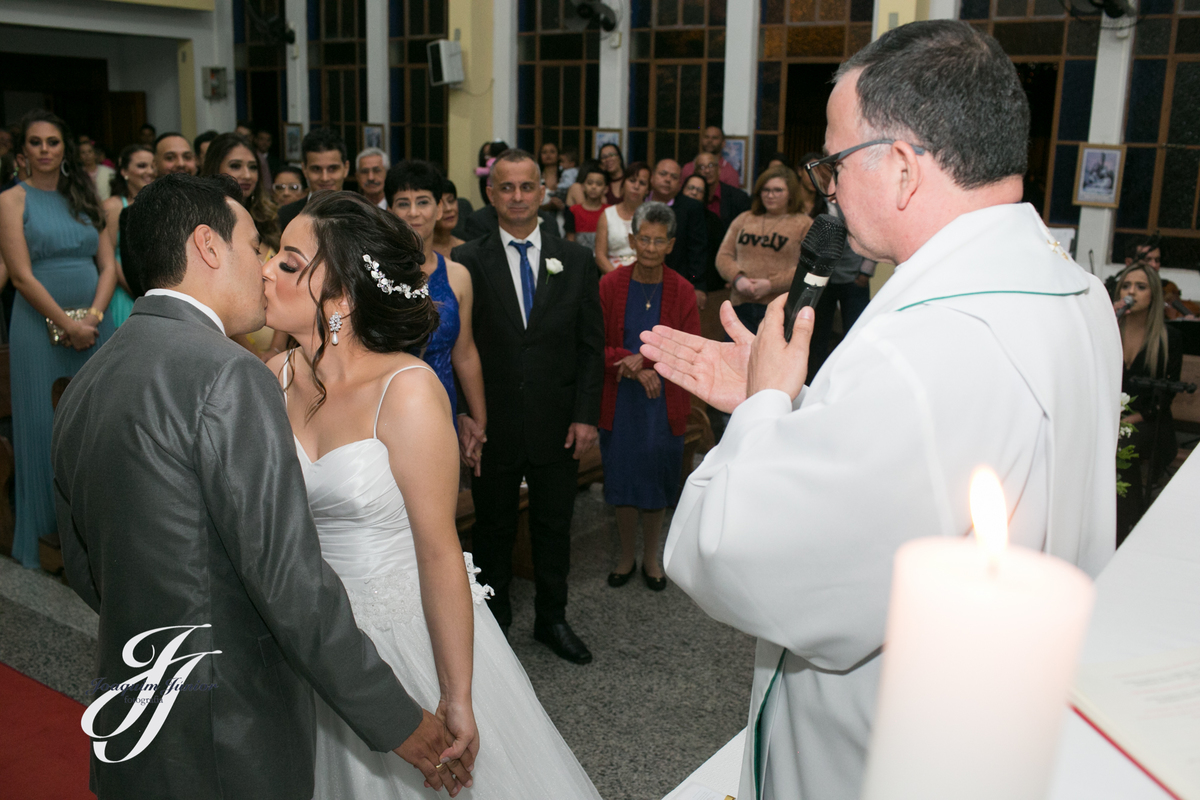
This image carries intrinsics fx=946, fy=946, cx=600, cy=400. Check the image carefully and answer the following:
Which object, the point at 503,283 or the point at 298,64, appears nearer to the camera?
the point at 503,283

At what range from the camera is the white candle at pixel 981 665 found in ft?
1.02

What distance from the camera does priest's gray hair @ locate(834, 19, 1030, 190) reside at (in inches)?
46.9

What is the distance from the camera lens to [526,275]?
12.2 feet

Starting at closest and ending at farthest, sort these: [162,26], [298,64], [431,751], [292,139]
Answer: [431,751], [298,64], [292,139], [162,26]

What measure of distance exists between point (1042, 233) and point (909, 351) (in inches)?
12.6

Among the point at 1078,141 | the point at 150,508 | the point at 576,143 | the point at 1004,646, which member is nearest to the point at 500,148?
the point at 576,143

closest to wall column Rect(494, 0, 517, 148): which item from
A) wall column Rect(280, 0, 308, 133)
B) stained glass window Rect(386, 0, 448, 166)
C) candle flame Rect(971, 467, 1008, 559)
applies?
stained glass window Rect(386, 0, 448, 166)

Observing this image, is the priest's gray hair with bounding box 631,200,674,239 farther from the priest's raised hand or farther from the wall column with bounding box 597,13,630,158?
the wall column with bounding box 597,13,630,158

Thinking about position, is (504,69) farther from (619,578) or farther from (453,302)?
(453,302)

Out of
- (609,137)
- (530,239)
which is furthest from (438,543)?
(609,137)

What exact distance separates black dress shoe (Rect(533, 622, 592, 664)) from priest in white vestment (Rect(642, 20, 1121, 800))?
2381 mm

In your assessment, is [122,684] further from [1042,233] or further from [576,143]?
[576,143]

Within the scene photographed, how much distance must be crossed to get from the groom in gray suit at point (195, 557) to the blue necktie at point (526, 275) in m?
2.09

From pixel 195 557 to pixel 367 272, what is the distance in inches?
30.1
